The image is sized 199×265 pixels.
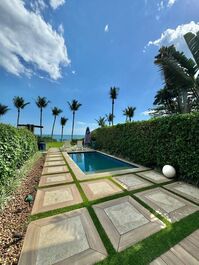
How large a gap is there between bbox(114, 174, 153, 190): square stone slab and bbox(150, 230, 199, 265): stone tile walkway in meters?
2.30

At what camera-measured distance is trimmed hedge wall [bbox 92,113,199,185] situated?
4965 mm

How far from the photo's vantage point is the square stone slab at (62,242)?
6.52 ft

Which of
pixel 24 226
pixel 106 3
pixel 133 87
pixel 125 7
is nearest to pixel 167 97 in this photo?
pixel 133 87

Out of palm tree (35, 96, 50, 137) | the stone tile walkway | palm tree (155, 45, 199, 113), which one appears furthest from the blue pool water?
palm tree (35, 96, 50, 137)

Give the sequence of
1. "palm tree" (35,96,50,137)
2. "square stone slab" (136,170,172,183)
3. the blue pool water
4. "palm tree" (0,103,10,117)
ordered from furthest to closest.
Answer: "palm tree" (0,103,10,117) → "palm tree" (35,96,50,137) → the blue pool water → "square stone slab" (136,170,172,183)

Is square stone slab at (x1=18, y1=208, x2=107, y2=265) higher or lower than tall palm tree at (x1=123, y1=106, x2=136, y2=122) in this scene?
lower

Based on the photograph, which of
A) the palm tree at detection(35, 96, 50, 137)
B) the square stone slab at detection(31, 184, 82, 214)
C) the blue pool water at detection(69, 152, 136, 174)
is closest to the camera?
the square stone slab at detection(31, 184, 82, 214)

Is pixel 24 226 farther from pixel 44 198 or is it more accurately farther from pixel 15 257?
pixel 44 198

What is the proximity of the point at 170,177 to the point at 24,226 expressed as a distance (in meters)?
5.45

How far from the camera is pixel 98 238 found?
2.38 meters

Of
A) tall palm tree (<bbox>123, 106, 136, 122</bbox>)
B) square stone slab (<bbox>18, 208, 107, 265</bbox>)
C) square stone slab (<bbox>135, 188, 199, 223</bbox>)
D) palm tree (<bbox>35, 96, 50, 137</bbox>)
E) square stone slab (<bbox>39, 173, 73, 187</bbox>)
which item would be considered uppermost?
palm tree (<bbox>35, 96, 50, 137</bbox>)

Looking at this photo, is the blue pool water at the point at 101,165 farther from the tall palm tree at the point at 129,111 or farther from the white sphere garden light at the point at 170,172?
the tall palm tree at the point at 129,111

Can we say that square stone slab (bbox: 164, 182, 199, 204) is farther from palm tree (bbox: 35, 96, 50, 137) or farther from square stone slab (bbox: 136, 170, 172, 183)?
palm tree (bbox: 35, 96, 50, 137)

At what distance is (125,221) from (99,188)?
→ 1.77 metres
